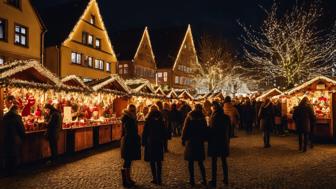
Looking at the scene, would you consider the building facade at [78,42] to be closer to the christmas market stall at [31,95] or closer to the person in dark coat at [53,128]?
the christmas market stall at [31,95]

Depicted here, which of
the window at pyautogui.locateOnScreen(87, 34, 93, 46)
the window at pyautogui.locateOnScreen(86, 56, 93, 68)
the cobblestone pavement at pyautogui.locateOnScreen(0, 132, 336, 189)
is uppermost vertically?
the window at pyautogui.locateOnScreen(87, 34, 93, 46)

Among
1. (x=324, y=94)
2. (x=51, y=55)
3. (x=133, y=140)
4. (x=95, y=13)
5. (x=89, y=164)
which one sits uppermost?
(x=95, y=13)

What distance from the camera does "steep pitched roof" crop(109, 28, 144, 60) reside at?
143ft

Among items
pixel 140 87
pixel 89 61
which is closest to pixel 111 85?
pixel 140 87

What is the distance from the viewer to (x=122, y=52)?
44.2 metres

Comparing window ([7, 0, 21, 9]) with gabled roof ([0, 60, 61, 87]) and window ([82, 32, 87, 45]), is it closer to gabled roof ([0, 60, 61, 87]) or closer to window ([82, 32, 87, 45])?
window ([82, 32, 87, 45])

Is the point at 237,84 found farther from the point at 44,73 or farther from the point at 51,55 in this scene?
the point at 44,73

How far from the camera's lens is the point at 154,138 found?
27.2ft

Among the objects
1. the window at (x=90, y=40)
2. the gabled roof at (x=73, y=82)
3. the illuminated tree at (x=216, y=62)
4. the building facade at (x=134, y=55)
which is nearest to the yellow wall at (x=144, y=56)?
the building facade at (x=134, y=55)

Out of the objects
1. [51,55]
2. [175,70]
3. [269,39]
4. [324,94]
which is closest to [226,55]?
[175,70]

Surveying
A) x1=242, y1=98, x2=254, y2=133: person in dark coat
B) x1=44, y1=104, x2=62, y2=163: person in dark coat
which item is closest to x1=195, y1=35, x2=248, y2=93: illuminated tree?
x1=242, y1=98, x2=254, y2=133: person in dark coat

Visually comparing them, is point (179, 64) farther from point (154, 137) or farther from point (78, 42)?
point (154, 137)

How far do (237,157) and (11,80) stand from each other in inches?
298

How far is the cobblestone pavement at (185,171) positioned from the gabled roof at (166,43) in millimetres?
38773
